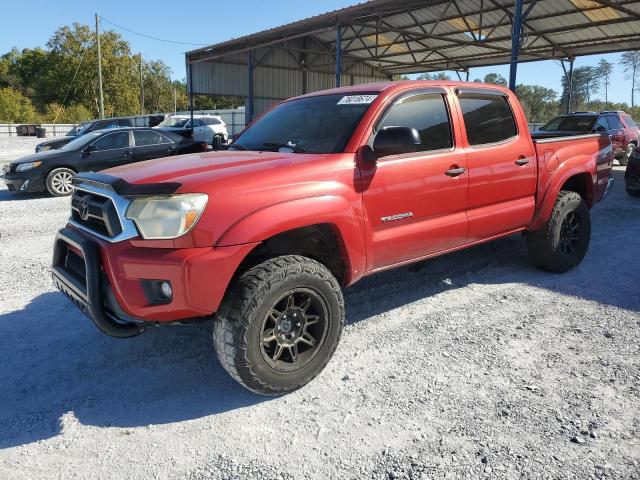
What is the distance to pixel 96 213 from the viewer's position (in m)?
2.86

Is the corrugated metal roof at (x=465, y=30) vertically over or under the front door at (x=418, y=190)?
over

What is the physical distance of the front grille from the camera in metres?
2.69

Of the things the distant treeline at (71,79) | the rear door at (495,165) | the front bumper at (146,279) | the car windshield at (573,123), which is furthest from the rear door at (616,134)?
Result: the distant treeline at (71,79)

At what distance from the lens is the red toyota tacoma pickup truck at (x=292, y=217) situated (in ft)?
8.44

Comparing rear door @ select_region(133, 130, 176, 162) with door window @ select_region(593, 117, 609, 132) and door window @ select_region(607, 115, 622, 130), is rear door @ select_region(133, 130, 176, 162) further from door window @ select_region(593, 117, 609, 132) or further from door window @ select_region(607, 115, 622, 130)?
door window @ select_region(607, 115, 622, 130)

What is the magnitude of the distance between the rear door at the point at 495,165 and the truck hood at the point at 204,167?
1501 mm

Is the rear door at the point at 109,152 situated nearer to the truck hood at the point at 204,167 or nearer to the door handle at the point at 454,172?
the truck hood at the point at 204,167

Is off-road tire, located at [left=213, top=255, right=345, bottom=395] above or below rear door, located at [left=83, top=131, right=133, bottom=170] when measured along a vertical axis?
below

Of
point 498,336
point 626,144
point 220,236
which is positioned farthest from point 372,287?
point 626,144

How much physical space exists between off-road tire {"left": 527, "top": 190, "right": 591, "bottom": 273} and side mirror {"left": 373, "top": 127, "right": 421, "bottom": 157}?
238cm

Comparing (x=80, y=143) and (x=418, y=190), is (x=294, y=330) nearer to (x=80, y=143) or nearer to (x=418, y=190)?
(x=418, y=190)

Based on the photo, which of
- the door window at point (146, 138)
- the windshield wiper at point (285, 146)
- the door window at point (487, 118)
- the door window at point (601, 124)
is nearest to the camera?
the windshield wiper at point (285, 146)

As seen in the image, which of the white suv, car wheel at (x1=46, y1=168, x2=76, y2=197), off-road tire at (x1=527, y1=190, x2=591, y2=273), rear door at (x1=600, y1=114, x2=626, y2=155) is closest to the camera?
off-road tire at (x1=527, y1=190, x2=591, y2=273)

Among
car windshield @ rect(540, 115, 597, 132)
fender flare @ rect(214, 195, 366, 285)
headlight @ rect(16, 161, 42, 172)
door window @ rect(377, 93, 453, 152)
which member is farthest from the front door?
car windshield @ rect(540, 115, 597, 132)
